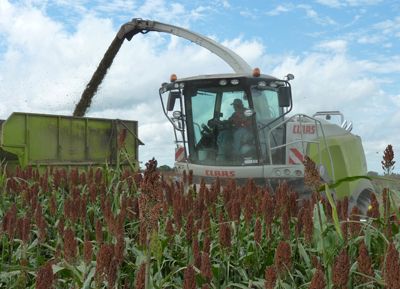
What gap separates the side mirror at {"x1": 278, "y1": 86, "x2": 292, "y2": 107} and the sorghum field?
4.95m

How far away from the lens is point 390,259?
168 cm

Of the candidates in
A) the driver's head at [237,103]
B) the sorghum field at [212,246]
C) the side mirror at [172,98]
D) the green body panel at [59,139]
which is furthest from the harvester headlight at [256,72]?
the sorghum field at [212,246]

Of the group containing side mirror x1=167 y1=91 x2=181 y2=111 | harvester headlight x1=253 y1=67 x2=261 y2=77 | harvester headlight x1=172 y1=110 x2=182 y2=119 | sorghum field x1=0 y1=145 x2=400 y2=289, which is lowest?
sorghum field x1=0 y1=145 x2=400 y2=289

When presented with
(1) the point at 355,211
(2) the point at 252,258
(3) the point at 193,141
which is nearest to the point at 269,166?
(3) the point at 193,141

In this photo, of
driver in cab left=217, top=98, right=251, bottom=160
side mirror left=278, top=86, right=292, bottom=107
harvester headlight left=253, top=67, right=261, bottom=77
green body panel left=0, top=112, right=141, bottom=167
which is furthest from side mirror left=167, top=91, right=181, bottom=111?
green body panel left=0, top=112, right=141, bottom=167

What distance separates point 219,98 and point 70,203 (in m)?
6.39

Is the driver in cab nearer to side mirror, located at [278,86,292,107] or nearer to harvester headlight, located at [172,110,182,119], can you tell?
side mirror, located at [278,86,292,107]

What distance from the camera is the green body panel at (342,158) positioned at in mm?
10398

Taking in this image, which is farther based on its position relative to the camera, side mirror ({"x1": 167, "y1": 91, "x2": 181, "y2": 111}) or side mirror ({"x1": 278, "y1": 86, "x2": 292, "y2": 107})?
side mirror ({"x1": 167, "y1": 91, "x2": 181, "y2": 111})

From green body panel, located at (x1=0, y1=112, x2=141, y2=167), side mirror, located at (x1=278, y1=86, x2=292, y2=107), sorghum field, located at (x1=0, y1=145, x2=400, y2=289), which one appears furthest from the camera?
green body panel, located at (x1=0, y1=112, x2=141, y2=167)

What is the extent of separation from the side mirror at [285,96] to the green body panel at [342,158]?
1.34 m

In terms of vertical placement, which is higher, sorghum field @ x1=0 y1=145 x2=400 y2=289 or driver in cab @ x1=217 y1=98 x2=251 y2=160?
driver in cab @ x1=217 y1=98 x2=251 y2=160

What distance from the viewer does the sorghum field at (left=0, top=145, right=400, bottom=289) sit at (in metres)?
1.95

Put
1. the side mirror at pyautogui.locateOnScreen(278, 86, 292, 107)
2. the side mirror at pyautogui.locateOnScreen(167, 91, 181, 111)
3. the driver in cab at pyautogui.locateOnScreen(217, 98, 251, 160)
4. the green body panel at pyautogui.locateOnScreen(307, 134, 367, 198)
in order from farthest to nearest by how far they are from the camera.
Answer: the green body panel at pyautogui.locateOnScreen(307, 134, 367, 198) → the side mirror at pyautogui.locateOnScreen(167, 91, 181, 111) → the driver in cab at pyautogui.locateOnScreen(217, 98, 251, 160) → the side mirror at pyautogui.locateOnScreen(278, 86, 292, 107)
